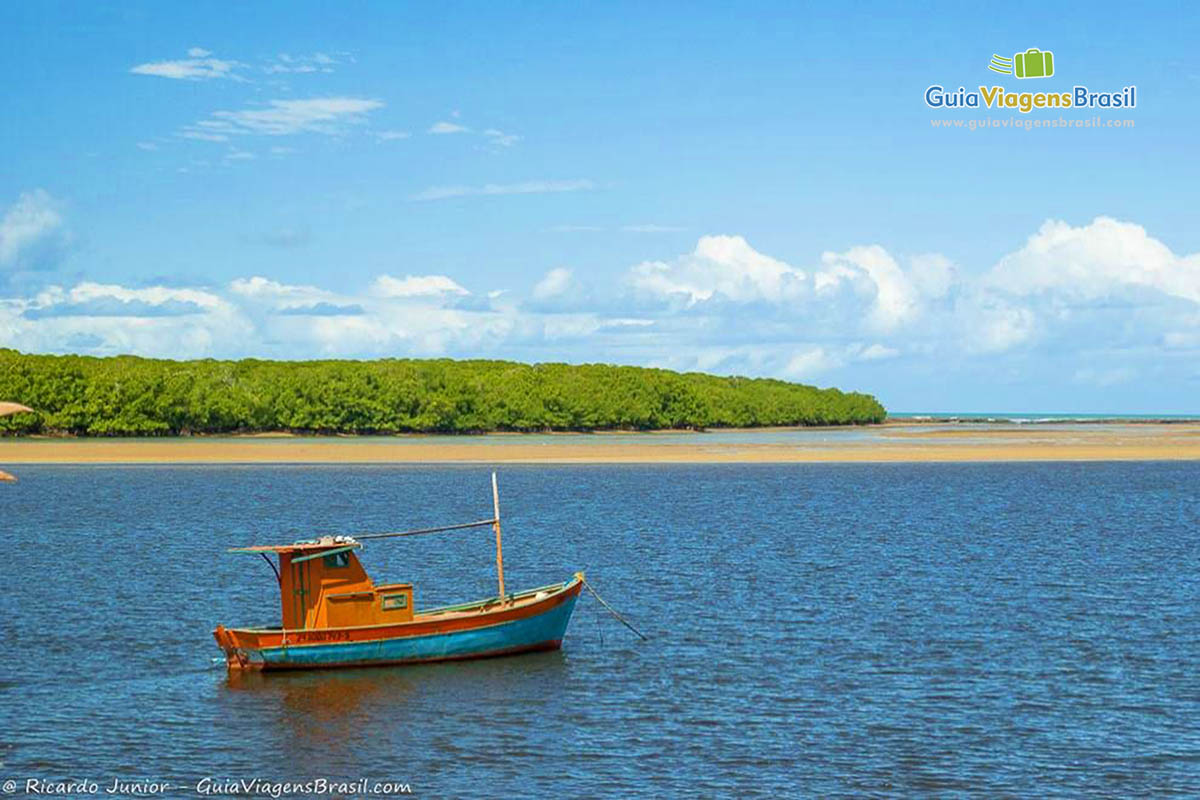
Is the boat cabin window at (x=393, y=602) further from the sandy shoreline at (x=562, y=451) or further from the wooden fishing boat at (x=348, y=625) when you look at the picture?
the sandy shoreline at (x=562, y=451)

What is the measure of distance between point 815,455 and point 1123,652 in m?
91.2

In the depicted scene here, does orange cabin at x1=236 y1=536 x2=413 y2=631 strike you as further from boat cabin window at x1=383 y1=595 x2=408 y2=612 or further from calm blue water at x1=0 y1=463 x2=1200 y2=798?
calm blue water at x1=0 y1=463 x2=1200 y2=798

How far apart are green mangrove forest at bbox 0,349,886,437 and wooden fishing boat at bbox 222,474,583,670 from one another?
9850cm

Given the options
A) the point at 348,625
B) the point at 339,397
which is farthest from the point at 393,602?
the point at 339,397

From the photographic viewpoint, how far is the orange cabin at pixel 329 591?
2894 cm

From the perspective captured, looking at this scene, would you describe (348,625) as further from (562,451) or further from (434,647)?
(562,451)

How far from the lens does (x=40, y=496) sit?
242 ft

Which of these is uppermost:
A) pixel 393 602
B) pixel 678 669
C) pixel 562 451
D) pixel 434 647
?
pixel 562 451

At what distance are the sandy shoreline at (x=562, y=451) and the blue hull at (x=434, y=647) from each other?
80016mm

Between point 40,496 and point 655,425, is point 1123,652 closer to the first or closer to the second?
point 40,496

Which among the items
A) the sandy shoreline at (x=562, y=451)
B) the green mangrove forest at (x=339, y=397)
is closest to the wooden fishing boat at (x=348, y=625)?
the sandy shoreline at (x=562, y=451)

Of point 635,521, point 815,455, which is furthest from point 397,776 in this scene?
point 815,455

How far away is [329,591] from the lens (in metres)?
29.0

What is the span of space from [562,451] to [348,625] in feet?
320
